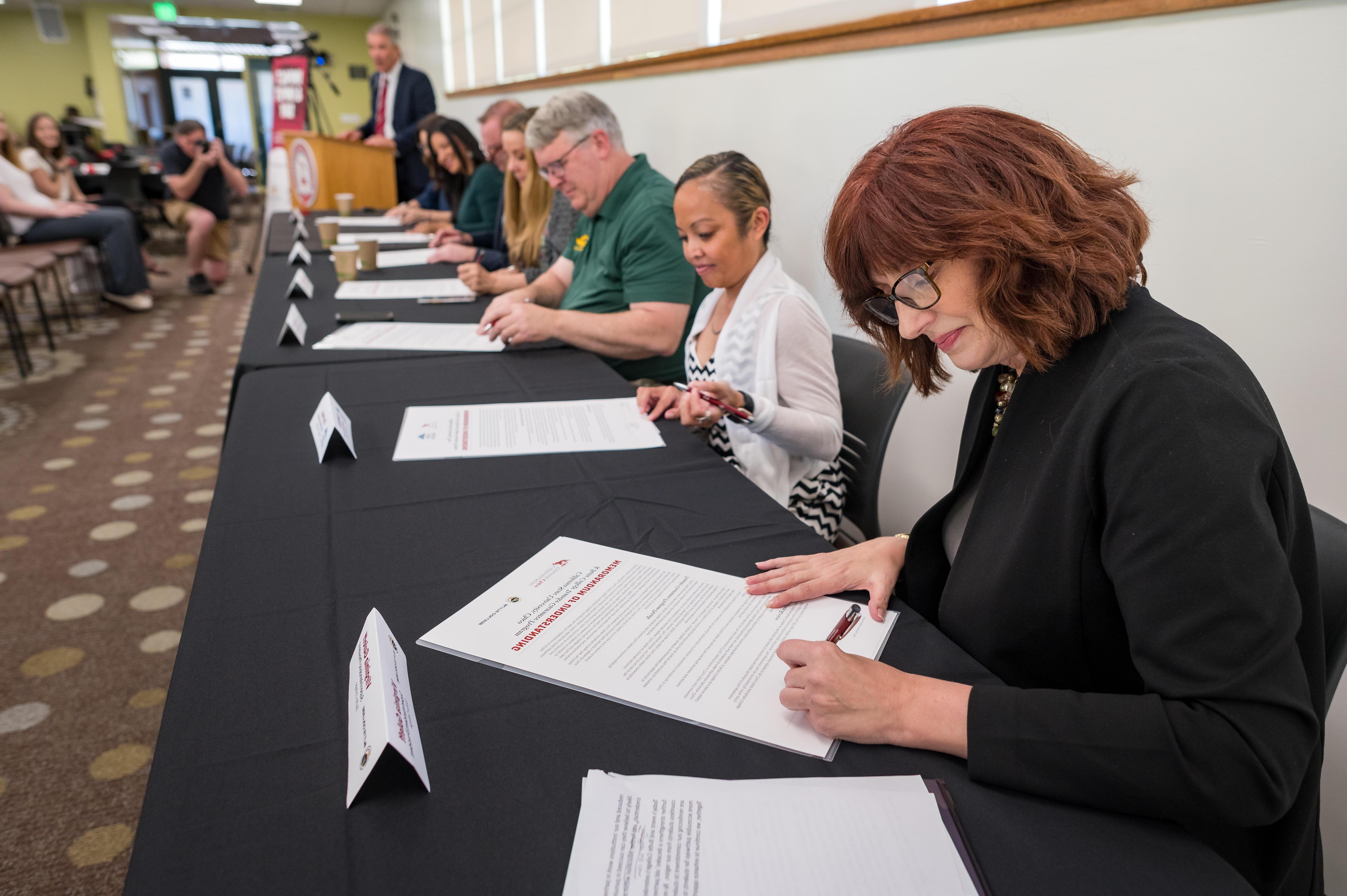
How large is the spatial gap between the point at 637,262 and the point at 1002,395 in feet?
4.32

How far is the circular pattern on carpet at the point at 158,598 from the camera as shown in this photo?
2105 millimetres

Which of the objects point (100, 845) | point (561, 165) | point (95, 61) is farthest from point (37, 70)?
point (100, 845)

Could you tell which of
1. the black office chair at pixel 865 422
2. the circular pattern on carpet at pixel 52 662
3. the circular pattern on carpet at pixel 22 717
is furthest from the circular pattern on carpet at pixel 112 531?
the black office chair at pixel 865 422

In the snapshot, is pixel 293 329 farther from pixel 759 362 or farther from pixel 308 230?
pixel 308 230

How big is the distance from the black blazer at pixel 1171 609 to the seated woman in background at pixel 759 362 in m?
0.69

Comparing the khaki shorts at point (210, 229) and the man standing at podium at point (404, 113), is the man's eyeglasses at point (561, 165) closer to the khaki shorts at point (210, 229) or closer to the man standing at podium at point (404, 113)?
the man standing at podium at point (404, 113)

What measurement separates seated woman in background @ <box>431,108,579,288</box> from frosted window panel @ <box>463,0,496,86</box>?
9.08 ft

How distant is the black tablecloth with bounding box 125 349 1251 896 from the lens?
54cm

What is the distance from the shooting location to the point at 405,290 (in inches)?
101

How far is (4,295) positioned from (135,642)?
3038 millimetres

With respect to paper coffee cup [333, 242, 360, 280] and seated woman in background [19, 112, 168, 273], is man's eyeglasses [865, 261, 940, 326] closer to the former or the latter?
paper coffee cup [333, 242, 360, 280]

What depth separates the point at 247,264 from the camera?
24.1 ft

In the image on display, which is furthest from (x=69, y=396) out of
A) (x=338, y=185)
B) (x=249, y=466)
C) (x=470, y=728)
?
(x=470, y=728)

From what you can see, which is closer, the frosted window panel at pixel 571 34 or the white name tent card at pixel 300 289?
the white name tent card at pixel 300 289
